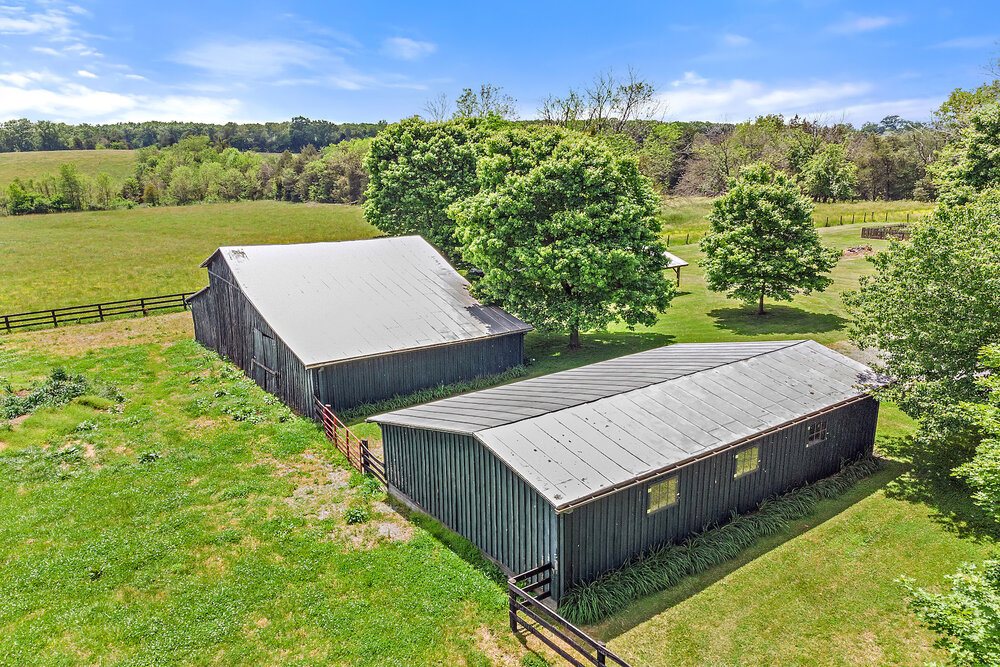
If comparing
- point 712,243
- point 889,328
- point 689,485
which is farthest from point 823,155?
point 689,485

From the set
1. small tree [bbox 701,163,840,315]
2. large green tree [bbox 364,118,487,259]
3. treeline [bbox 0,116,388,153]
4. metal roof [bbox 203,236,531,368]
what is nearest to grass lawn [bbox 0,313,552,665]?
metal roof [bbox 203,236,531,368]

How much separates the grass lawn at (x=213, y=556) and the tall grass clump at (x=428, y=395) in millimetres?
2011

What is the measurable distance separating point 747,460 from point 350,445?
39.8 ft

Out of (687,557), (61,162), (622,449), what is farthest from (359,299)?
(61,162)

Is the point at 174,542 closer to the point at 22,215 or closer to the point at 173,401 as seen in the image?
the point at 173,401

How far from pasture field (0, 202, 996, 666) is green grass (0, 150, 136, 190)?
Result: 345 ft

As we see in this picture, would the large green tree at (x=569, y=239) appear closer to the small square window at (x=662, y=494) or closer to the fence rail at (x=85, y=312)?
the small square window at (x=662, y=494)

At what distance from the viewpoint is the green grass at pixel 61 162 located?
102156 millimetres

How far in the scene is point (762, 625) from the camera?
38.2 feet

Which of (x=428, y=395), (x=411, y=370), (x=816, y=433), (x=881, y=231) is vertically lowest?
(x=428, y=395)

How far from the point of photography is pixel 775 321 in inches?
1346

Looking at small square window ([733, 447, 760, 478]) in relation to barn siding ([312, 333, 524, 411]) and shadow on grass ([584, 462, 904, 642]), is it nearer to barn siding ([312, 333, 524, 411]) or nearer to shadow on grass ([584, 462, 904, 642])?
shadow on grass ([584, 462, 904, 642])

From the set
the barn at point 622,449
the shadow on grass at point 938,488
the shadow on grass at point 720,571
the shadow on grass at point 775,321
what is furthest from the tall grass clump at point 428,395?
the shadow on grass at point 938,488

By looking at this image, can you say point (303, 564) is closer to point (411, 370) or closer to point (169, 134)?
point (411, 370)
